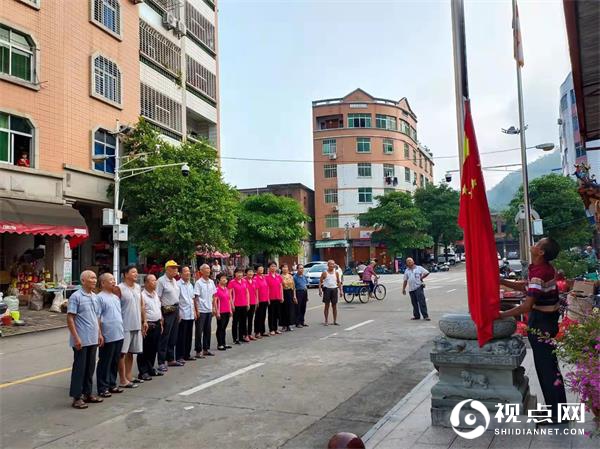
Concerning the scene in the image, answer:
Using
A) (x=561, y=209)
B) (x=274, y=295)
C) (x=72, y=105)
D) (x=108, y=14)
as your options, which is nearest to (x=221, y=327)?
(x=274, y=295)

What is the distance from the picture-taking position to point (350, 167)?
2359 inches

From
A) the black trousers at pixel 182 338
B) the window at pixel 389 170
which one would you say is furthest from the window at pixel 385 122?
the black trousers at pixel 182 338

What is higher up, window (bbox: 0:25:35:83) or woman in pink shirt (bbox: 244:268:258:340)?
window (bbox: 0:25:35:83)

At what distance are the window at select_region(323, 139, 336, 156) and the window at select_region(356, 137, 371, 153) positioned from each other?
2.77 metres

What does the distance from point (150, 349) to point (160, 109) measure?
22.3 m

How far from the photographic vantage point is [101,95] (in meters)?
23.1

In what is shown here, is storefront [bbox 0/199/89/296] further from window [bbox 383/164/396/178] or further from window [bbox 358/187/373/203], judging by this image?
window [bbox 383/164/396/178]

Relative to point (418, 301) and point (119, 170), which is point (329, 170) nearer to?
point (119, 170)

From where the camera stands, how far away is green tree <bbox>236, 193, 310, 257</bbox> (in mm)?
40125

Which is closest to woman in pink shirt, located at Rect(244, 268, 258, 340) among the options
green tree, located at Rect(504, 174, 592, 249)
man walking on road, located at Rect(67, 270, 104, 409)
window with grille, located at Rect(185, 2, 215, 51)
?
man walking on road, located at Rect(67, 270, 104, 409)

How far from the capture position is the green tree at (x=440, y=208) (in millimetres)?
58906

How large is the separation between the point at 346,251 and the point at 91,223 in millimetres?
36572

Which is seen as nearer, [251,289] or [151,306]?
[151,306]

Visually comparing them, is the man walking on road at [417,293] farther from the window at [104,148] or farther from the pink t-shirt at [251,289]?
the window at [104,148]
